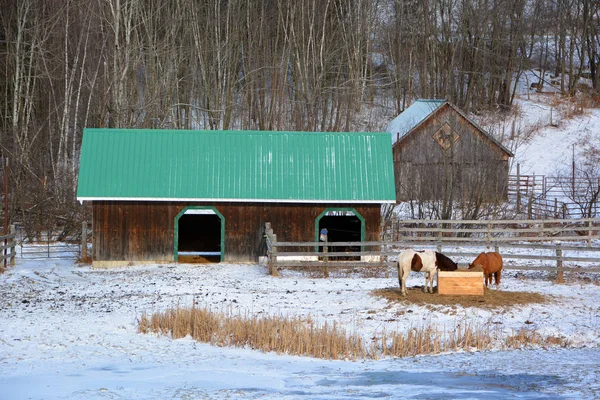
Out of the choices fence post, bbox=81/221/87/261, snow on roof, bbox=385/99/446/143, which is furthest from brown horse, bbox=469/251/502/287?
snow on roof, bbox=385/99/446/143

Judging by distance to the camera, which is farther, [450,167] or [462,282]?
[450,167]

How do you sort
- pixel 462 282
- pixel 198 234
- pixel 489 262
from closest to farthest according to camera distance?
A: 1. pixel 462 282
2. pixel 489 262
3. pixel 198 234

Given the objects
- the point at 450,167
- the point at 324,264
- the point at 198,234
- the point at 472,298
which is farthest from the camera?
the point at 450,167

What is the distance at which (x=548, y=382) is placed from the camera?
440 inches

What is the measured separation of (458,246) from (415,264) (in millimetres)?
13769

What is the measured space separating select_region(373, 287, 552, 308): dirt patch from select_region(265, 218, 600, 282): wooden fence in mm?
3743

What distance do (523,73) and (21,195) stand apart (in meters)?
45.5

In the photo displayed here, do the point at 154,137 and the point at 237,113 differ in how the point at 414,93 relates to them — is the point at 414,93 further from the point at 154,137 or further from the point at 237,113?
the point at 154,137

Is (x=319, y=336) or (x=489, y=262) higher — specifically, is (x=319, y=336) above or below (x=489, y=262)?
below

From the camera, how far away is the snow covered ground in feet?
35.3

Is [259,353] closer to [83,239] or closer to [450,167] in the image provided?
[83,239]

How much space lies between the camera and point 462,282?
1739cm

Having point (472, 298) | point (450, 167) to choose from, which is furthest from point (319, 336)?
point (450, 167)

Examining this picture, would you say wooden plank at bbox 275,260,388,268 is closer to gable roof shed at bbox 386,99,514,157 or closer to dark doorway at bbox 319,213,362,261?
dark doorway at bbox 319,213,362,261
